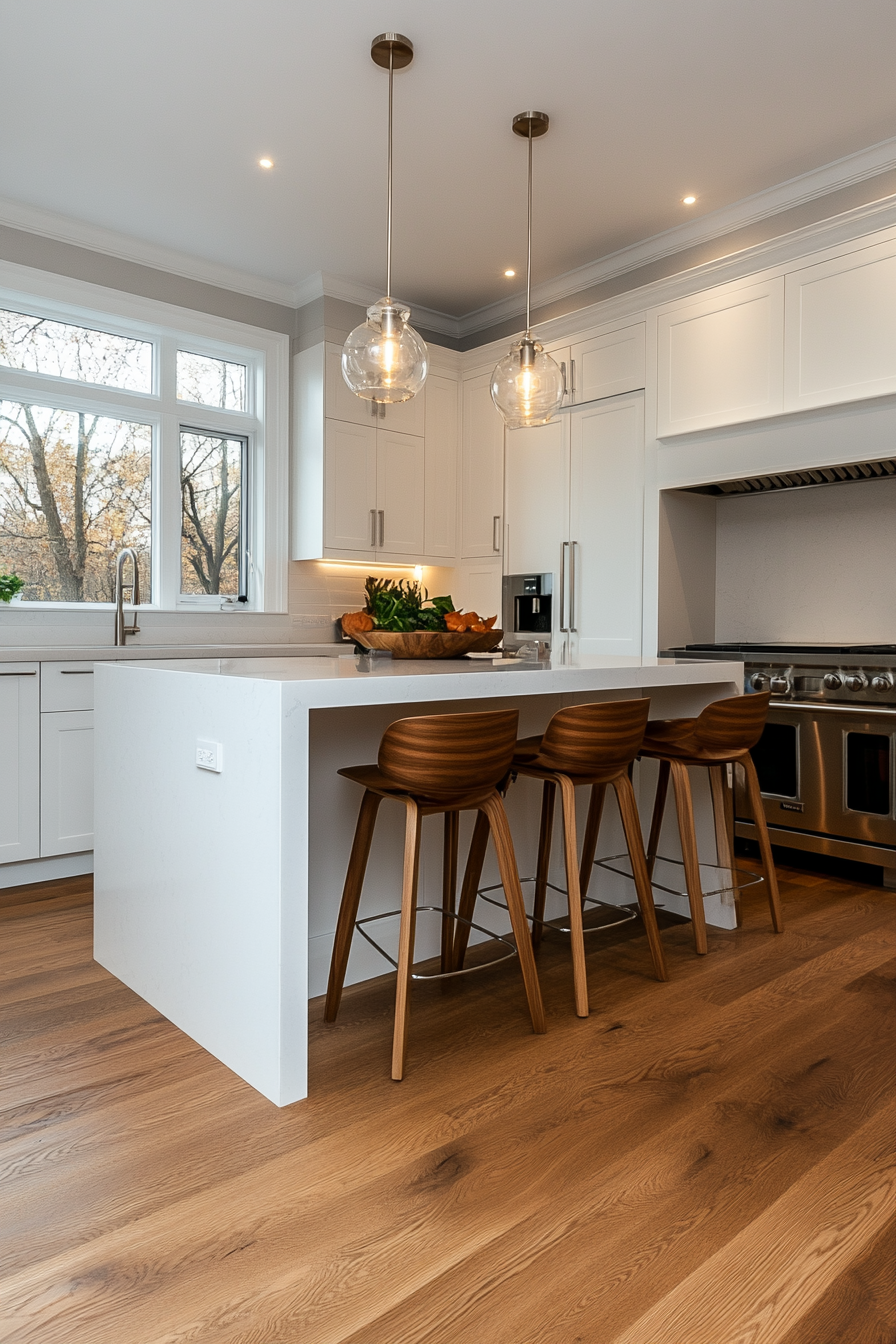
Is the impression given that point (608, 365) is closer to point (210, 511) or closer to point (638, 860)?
point (210, 511)

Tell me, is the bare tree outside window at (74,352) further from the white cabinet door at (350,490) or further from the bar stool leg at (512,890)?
the bar stool leg at (512,890)

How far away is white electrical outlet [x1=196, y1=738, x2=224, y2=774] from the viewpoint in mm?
1945

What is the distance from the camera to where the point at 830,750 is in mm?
3434

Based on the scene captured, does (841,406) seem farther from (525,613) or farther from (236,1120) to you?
(236,1120)

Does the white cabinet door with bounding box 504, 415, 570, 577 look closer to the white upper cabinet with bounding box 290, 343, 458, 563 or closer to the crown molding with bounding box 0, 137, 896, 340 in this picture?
the white upper cabinet with bounding box 290, 343, 458, 563

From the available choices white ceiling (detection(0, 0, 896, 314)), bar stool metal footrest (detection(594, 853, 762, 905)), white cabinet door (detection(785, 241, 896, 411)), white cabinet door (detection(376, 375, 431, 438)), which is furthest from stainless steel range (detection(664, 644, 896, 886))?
white cabinet door (detection(376, 375, 431, 438))

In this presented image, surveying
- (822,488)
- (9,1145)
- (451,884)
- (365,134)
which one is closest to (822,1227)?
(451,884)

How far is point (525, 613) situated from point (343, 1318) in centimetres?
389

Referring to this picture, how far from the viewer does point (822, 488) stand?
3.99 m

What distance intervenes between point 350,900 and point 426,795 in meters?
0.36

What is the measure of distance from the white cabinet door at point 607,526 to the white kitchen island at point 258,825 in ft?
4.61

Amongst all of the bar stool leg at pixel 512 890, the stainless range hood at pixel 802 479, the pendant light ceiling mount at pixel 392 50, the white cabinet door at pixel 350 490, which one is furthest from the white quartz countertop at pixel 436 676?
the white cabinet door at pixel 350 490

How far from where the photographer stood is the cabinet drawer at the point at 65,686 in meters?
3.39

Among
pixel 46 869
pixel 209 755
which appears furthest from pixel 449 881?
pixel 46 869
